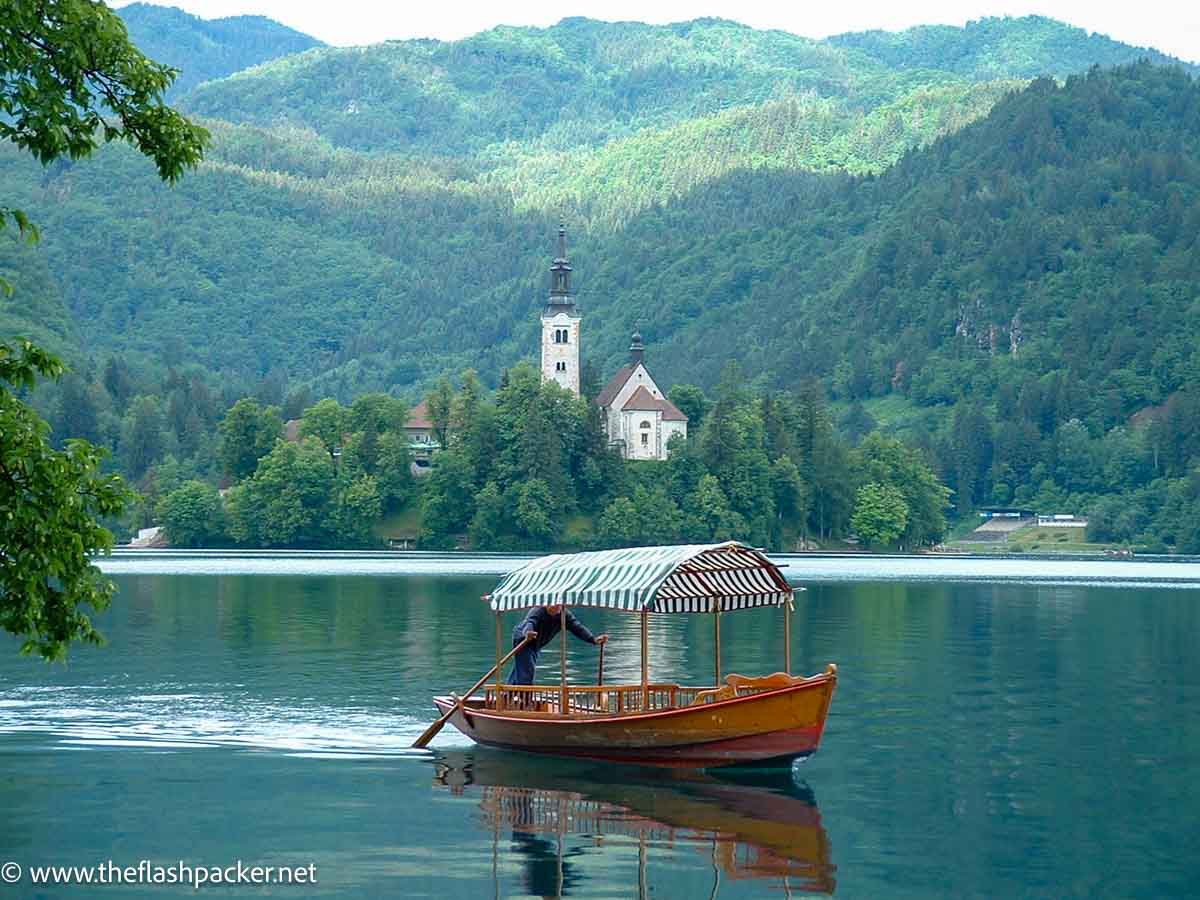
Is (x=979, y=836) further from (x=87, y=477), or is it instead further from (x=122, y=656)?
(x=122, y=656)

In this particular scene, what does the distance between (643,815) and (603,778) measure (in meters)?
4.97

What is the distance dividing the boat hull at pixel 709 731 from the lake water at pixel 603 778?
554 millimetres

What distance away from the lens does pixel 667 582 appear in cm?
4572

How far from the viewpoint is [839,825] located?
3834 centimetres

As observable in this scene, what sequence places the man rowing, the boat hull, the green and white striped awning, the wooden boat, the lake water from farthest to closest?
the man rowing → the green and white striped awning → the wooden boat → the boat hull → the lake water

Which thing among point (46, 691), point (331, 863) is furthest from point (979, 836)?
point (46, 691)

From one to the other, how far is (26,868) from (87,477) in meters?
10.4

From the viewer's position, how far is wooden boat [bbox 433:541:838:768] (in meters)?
43.6

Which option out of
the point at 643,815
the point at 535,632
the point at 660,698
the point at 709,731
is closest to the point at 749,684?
the point at 709,731

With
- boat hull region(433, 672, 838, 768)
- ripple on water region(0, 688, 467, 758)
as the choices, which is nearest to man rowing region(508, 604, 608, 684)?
ripple on water region(0, 688, 467, 758)

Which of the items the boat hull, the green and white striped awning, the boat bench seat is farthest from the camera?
the green and white striped awning

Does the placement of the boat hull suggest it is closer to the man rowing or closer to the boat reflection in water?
the boat reflection in water

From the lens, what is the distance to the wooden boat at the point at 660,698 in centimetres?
4359

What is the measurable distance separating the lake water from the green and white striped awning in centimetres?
396
